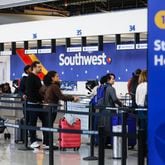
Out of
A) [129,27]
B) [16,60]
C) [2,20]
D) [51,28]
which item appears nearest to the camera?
[129,27]

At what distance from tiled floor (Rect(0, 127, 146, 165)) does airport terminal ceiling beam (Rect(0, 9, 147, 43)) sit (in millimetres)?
4717

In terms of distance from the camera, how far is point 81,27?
1590cm

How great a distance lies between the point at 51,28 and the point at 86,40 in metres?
1.54

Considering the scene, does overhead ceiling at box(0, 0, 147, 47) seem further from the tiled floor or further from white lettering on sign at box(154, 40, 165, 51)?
white lettering on sign at box(154, 40, 165, 51)

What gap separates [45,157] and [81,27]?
7191 mm

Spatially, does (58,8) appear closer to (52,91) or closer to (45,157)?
(52,91)

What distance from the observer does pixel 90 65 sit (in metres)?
18.4

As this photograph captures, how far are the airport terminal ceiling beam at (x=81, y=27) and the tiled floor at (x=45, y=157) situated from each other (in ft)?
15.5

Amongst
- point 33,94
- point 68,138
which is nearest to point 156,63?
point 68,138

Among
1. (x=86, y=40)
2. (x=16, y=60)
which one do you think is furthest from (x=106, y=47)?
(x=16, y=60)

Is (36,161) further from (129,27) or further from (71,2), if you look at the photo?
(71,2)

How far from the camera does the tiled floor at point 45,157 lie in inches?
351

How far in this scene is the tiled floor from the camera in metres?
8.91

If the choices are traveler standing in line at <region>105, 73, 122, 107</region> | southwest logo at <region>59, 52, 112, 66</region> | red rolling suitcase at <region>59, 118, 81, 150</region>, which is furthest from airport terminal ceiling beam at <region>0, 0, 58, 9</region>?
red rolling suitcase at <region>59, 118, 81, 150</region>
